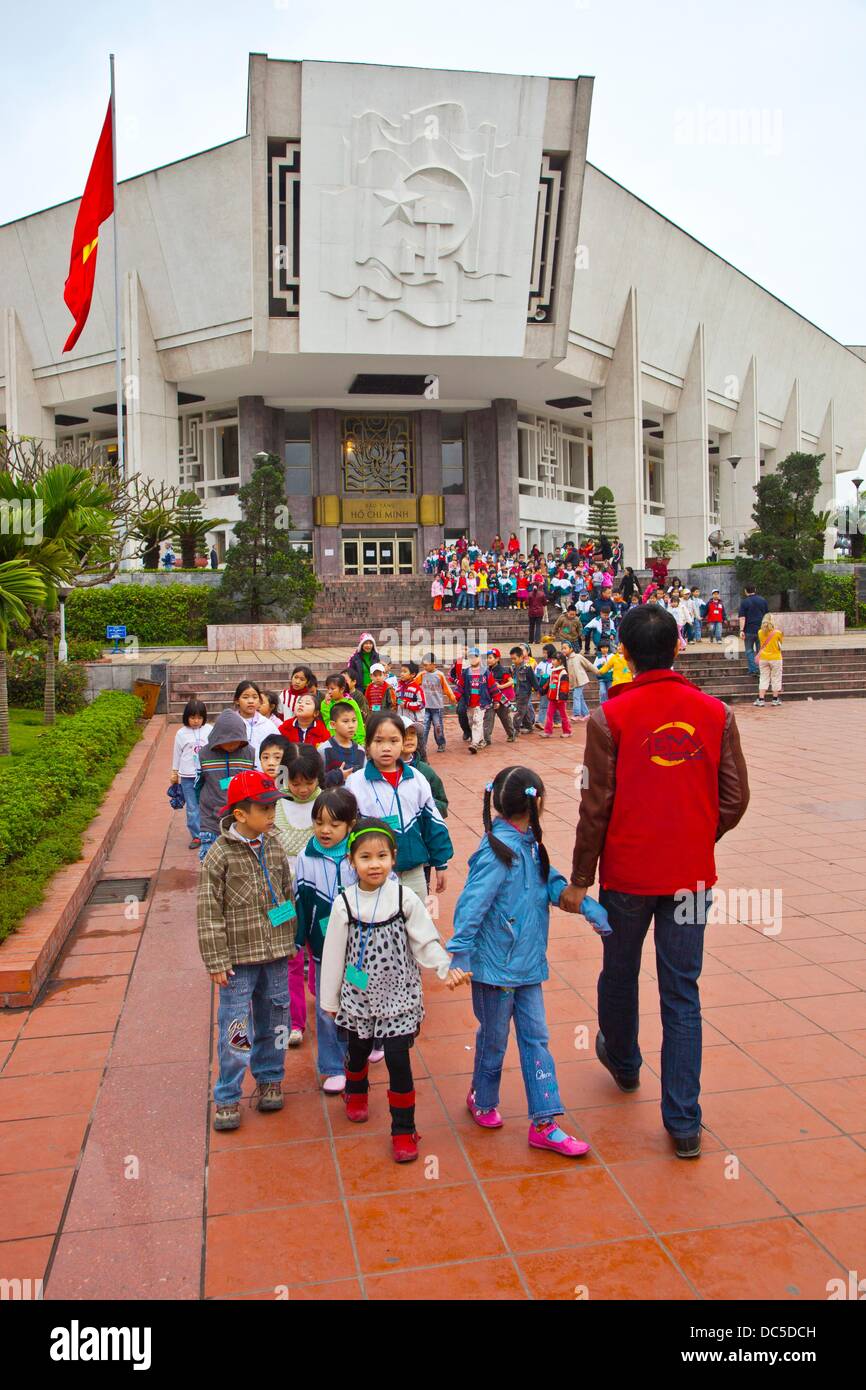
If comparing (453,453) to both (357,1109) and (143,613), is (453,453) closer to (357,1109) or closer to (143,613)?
(143,613)

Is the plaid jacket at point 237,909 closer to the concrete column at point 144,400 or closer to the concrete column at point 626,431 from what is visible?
the concrete column at point 144,400

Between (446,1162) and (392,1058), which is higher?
(392,1058)

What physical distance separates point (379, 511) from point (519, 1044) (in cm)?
3091

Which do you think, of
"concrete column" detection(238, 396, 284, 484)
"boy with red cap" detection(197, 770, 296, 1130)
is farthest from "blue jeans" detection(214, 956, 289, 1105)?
"concrete column" detection(238, 396, 284, 484)

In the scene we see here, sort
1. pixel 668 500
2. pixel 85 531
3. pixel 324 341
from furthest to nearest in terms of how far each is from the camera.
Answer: pixel 668 500 < pixel 324 341 < pixel 85 531

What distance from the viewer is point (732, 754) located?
11.4 ft

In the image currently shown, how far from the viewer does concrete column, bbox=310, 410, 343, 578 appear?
3303 cm

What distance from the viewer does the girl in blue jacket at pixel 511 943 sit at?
3.46 meters

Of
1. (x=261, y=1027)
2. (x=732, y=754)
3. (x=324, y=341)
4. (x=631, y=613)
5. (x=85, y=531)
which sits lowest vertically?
(x=261, y=1027)

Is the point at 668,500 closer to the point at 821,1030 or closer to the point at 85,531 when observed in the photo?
the point at 85,531

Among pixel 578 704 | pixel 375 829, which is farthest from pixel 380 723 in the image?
pixel 578 704

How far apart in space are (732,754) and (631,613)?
60cm

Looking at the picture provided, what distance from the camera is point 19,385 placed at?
32375mm
